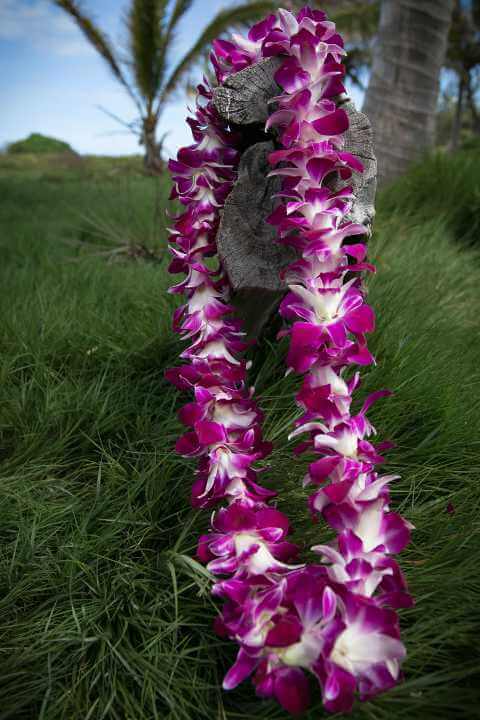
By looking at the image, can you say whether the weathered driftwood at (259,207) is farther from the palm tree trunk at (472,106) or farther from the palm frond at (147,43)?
the palm tree trunk at (472,106)

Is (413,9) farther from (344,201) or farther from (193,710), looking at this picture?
(193,710)

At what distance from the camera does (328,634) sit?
0.78 metres

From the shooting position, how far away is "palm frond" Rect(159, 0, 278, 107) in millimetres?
9531

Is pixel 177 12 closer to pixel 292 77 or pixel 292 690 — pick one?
pixel 292 77

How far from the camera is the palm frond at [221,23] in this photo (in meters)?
9.53

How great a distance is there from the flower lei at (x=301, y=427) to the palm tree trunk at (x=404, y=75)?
280 cm

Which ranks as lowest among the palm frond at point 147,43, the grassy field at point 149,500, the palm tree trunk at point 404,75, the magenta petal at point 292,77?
the grassy field at point 149,500

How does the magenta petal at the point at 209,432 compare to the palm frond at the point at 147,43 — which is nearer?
the magenta petal at the point at 209,432

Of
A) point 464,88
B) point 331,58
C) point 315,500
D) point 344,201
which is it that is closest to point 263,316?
point 344,201

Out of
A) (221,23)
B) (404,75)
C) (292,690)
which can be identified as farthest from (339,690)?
(221,23)

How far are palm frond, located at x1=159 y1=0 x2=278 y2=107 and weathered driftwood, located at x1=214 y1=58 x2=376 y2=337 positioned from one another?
948 cm

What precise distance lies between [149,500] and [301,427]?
1.60 ft

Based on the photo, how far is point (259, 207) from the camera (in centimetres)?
150

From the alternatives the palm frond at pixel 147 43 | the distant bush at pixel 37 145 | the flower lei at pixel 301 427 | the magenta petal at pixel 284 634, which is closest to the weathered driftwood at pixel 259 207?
the flower lei at pixel 301 427
